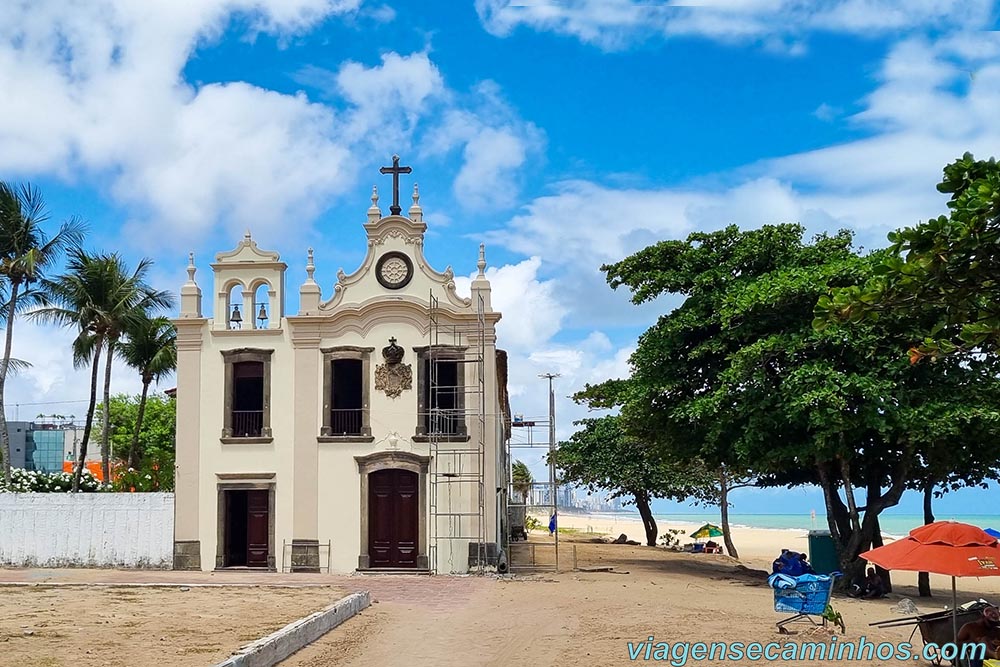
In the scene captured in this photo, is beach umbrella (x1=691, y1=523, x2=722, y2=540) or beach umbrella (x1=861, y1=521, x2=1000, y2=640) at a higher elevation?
beach umbrella (x1=861, y1=521, x2=1000, y2=640)

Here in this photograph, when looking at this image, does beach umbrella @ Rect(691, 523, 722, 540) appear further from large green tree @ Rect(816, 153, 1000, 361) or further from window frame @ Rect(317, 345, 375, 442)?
large green tree @ Rect(816, 153, 1000, 361)

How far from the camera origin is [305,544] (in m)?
24.6

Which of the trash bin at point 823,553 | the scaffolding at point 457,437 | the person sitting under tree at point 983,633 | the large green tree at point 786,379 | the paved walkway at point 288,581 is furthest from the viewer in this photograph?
the scaffolding at point 457,437

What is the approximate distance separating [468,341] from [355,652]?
13.1 metres

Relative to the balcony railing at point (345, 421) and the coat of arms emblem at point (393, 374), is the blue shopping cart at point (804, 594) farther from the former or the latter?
the balcony railing at point (345, 421)

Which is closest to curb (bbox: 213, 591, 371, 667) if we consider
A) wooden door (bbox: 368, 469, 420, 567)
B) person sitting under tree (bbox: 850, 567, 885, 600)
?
wooden door (bbox: 368, 469, 420, 567)

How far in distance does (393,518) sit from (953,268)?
1901cm

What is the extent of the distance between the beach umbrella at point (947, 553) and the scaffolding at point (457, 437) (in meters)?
13.6

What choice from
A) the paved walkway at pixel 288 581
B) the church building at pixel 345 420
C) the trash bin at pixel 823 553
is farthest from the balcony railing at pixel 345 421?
the trash bin at pixel 823 553

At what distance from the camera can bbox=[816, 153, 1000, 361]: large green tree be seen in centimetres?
686

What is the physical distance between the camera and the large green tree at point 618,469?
39750 mm

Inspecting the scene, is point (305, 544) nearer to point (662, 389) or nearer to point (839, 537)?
point (662, 389)

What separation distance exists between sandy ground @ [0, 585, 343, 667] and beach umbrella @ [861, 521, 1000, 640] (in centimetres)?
716

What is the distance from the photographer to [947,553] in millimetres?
11133
